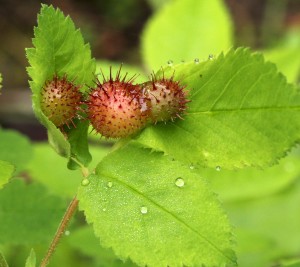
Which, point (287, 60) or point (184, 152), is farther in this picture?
point (287, 60)

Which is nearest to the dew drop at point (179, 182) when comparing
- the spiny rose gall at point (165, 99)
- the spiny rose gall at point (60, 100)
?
the spiny rose gall at point (165, 99)

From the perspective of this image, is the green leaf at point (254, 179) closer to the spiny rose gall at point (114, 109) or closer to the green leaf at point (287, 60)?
the green leaf at point (287, 60)

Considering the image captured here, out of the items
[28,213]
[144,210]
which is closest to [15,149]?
[28,213]

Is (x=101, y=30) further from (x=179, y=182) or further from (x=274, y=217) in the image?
(x=179, y=182)

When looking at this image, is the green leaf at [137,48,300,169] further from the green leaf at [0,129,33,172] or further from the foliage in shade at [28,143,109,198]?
the foliage in shade at [28,143,109,198]

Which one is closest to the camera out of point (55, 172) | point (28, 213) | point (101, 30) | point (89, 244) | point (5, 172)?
point (5, 172)

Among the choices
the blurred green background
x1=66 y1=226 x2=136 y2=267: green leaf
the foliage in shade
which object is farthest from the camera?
the blurred green background

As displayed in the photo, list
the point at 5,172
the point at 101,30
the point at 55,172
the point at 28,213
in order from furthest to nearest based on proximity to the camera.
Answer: the point at 101,30
the point at 55,172
the point at 28,213
the point at 5,172

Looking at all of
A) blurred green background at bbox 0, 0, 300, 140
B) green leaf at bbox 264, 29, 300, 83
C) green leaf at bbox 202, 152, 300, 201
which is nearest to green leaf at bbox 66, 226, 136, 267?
green leaf at bbox 202, 152, 300, 201
